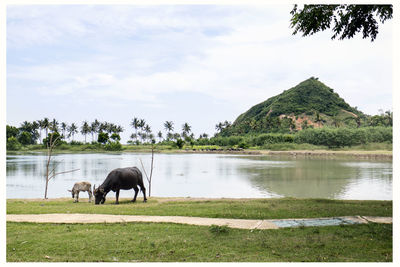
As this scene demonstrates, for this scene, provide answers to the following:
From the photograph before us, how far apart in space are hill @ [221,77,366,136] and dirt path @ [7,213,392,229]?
120984 mm

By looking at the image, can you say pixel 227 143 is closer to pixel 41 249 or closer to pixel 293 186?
pixel 293 186

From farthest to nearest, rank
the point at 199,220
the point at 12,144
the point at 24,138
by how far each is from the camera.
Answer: the point at 24,138 → the point at 12,144 → the point at 199,220

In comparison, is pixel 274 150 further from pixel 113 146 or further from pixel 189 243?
pixel 189 243

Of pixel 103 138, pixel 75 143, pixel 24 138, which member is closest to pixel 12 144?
pixel 24 138

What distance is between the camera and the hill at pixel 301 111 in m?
131

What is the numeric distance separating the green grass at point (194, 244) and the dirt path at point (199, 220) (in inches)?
21.0

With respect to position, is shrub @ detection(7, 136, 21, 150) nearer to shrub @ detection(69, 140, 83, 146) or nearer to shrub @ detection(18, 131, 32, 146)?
shrub @ detection(18, 131, 32, 146)

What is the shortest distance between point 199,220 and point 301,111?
156 metres

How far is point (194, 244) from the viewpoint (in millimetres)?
6633

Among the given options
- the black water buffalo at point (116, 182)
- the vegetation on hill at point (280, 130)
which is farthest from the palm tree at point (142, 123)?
the black water buffalo at point (116, 182)

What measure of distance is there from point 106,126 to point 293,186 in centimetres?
10878

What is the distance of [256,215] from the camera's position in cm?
953

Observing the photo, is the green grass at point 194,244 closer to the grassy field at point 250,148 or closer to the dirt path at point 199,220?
the dirt path at point 199,220

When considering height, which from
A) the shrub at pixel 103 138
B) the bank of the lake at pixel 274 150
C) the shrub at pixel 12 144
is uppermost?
the shrub at pixel 103 138
